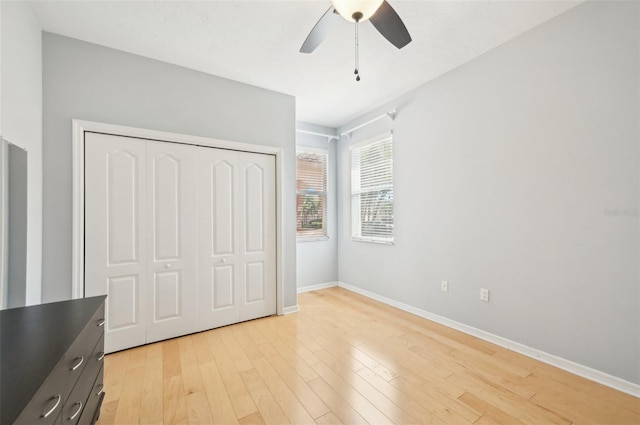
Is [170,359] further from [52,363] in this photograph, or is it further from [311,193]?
[311,193]

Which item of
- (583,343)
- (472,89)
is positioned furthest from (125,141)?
(583,343)

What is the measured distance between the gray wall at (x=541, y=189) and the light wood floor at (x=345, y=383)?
15.4 inches

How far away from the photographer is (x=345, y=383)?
197 cm

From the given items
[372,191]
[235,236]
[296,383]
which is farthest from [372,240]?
[296,383]

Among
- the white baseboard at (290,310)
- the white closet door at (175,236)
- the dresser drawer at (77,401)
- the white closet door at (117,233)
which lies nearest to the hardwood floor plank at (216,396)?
the dresser drawer at (77,401)

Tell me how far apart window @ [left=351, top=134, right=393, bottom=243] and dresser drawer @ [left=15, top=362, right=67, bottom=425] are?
3347mm

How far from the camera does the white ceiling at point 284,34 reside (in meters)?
2.03

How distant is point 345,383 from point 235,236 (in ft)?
6.22

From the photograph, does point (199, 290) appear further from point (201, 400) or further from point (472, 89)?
point (472, 89)

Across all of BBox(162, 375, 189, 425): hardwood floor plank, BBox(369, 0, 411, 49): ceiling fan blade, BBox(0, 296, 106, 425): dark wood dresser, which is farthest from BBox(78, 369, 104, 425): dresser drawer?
BBox(369, 0, 411, 49): ceiling fan blade

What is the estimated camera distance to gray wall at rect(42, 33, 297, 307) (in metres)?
2.25

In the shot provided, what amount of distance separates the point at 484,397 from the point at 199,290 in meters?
2.65

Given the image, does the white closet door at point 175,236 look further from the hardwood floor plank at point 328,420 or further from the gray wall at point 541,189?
the gray wall at point 541,189

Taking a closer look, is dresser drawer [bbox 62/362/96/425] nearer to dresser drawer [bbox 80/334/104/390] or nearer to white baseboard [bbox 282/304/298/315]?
dresser drawer [bbox 80/334/104/390]
